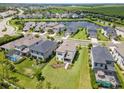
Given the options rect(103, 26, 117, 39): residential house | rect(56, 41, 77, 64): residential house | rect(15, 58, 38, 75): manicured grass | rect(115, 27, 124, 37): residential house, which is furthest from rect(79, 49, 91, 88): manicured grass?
rect(115, 27, 124, 37): residential house

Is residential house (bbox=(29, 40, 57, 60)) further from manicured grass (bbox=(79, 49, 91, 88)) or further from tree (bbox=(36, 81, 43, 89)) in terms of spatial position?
tree (bbox=(36, 81, 43, 89))

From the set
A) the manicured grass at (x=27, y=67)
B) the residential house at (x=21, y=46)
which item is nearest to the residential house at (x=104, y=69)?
the manicured grass at (x=27, y=67)

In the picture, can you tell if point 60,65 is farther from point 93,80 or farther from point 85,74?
point 93,80

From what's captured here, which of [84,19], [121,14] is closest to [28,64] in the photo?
[121,14]

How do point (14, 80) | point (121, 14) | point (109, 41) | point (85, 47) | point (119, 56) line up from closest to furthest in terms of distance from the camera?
1. point (14, 80)
2. point (119, 56)
3. point (85, 47)
4. point (109, 41)
5. point (121, 14)

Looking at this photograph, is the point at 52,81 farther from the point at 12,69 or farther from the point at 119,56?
the point at 119,56

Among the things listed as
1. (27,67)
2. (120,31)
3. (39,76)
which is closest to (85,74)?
(39,76)
